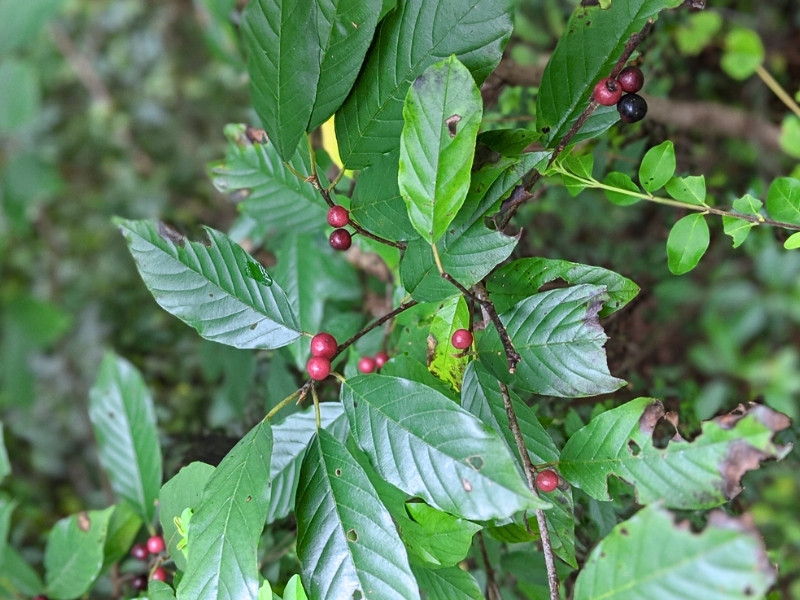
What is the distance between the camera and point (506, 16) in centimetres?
61

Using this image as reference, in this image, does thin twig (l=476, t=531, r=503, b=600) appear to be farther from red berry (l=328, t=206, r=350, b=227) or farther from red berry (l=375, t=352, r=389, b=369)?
red berry (l=328, t=206, r=350, b=227)

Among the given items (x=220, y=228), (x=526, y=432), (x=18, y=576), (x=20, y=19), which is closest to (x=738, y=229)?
(x=526, y=432)

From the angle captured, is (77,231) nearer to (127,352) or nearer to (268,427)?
(127,352)

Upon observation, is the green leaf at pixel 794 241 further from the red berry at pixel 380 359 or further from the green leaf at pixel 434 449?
the red berry at pixel 380 359

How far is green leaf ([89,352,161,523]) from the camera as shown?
3.52 ft

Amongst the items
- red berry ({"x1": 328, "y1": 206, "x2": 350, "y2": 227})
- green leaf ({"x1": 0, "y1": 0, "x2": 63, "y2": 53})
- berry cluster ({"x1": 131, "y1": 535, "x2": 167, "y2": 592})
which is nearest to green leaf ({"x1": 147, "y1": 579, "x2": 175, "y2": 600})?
berry cluster ({"x1": 131, "y1": 535, "x2": 167, "y2": 592})

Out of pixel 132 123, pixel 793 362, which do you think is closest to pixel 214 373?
pixel 132 123

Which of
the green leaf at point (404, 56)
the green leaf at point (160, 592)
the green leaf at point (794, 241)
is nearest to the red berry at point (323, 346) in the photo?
the green leaf at point (404, 56)

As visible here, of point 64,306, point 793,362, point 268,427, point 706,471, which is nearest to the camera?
point 706,471

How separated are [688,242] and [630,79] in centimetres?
22

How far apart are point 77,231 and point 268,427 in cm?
193

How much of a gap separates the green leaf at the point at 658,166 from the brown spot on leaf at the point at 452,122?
0.31m

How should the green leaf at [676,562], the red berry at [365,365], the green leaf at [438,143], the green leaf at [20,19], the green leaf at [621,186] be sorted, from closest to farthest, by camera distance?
the green leaf at [676,562] → the green leaf at [438,143] → the green leaf at [621,186] → the red berry at [365,365] → the green leaf at [20,19]

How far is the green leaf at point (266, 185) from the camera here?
924 mm
